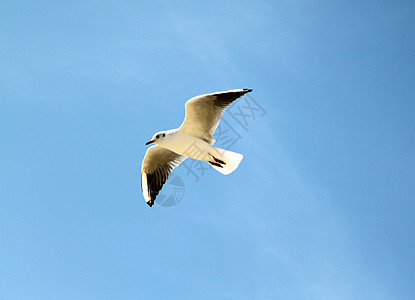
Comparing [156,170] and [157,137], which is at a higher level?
[156,170]

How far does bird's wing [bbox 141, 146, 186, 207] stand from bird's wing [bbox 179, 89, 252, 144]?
1.05 meters

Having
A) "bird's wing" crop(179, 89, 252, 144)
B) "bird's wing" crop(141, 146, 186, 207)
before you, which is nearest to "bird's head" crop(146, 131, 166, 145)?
"bird's wing" crop(179, 89, 252, 144)

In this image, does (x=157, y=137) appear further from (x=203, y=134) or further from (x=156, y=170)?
(x=156, y=170)

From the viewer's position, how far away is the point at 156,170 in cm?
883

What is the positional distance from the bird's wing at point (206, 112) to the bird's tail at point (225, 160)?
0.91 ft

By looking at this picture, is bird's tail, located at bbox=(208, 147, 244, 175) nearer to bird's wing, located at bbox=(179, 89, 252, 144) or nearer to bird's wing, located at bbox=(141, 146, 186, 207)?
bird's wing, located at bbox=(179, 89, 252, 144)

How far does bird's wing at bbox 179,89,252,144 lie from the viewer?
24.0ft

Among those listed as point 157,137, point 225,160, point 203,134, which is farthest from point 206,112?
point 157,137

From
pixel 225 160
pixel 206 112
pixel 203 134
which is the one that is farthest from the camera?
pixel 203 134

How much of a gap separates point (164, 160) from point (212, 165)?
3.93ft

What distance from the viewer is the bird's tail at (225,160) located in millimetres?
7605

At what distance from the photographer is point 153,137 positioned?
26.2 ft

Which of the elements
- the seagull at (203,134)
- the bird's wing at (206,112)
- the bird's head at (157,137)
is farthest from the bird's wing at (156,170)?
the bird's wing at (206,112)

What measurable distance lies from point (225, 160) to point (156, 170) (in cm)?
167
